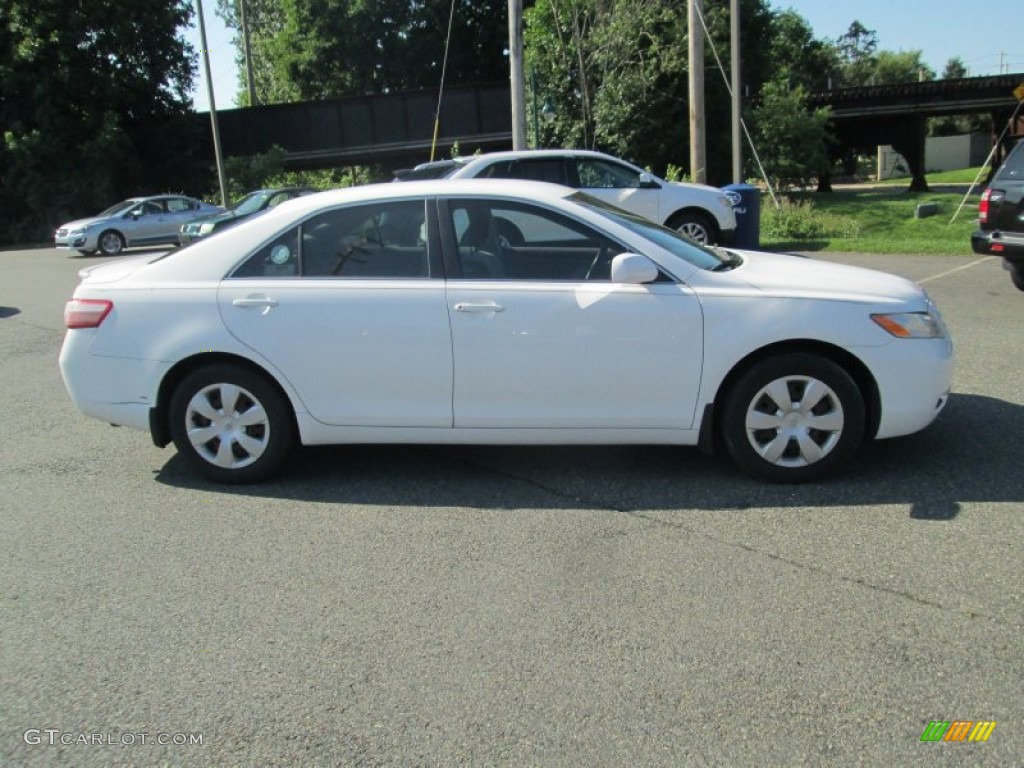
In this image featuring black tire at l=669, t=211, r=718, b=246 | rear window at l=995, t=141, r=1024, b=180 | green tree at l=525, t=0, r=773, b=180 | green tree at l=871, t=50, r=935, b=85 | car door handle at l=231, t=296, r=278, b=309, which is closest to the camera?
car door handle at l=231, t=296, r=278, b=309

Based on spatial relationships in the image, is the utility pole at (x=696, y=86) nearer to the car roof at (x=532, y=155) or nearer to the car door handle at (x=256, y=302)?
Answer: the car roof at (x=532, y=155)

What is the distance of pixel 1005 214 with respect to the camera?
31.7 feet

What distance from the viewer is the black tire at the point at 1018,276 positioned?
10.4 metres

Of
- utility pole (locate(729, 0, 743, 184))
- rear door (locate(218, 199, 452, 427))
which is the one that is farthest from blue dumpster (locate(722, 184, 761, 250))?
rear door (locate(218, 199, 452, 427))

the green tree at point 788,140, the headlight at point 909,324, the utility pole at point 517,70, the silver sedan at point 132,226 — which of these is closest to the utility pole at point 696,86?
the utility pole at point 517,70

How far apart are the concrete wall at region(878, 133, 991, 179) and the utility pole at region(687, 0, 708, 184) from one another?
5662 centimetres

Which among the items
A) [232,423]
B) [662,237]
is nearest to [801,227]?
[662,237]

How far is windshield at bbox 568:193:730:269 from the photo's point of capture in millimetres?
5207

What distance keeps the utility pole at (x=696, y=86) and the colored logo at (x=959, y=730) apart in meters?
15.7

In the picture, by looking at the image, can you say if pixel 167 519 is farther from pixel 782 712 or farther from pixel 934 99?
pixel 934 99

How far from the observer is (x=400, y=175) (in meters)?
15.0

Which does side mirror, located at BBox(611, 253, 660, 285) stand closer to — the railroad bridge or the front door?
the front door

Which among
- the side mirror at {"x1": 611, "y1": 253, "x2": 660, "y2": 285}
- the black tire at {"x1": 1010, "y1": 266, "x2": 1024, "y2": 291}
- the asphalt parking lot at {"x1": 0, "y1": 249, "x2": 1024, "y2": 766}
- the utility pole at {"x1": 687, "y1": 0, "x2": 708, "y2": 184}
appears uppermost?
the utility pole at {"x1": 687, "y1": 0, "x2": 708, "y2": 184}

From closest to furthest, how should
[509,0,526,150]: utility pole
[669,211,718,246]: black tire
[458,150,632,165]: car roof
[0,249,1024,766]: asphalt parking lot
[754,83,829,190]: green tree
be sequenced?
[0,249,1024,766]: asphalt parking lot → [458,150,632,165]: car roof → [669,211,718,246]: black tire → [509,0,526,150]: utility pole → [754,83,829,190]: green tree
